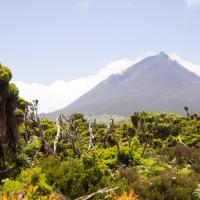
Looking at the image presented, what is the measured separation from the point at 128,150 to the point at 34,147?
3776mm

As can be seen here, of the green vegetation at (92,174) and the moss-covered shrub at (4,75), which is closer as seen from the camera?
the green vegetation at (92,174)

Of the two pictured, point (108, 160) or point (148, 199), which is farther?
point (108, 160)

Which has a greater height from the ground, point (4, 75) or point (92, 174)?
point (4, 75)

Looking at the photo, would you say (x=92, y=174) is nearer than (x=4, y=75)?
Yes

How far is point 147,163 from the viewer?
15.7m

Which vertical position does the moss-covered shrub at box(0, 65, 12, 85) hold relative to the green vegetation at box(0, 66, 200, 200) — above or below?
above

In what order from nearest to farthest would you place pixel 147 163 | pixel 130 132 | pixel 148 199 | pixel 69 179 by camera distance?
1. pixel 148 199
2. pixel 69 179
3. pixel 147 163
4. pixel 130 132

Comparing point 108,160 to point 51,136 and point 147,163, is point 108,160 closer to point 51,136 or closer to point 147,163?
point 147,163

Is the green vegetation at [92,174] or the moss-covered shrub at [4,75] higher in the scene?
the moss-covered shrub at [4,75]

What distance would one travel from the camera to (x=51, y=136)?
20.3m

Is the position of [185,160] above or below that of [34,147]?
below

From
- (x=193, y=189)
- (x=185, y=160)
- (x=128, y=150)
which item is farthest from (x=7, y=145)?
(x=185, y=160)

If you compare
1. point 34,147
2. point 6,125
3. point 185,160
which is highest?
point 6,125

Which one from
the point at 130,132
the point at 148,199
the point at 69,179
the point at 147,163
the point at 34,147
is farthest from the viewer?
the point at 130,132
